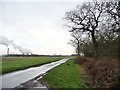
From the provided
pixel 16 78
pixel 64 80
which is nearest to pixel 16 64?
pixel 16 78

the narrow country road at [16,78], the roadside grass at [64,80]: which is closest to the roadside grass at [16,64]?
the narrow country road at [16,78]

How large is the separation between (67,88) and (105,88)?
2.52 meters

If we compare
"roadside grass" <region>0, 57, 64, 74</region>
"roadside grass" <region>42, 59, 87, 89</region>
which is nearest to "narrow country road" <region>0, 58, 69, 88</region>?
"roadside grass" <region>42, 59, 87, 89</region>

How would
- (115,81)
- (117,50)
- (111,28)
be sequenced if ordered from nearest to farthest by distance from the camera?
(115,81)
(117,50)
(111,28)

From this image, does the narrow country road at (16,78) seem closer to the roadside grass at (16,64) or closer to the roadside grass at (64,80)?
the roadside grass at (64,80)

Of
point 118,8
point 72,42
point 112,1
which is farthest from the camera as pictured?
point 72,42

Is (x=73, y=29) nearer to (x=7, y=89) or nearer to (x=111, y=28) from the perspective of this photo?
(x=111, y=28)

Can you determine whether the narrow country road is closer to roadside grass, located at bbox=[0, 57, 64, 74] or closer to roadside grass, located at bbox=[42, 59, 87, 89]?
roadside grass, located at bbox=[42, 59, 87, 89]

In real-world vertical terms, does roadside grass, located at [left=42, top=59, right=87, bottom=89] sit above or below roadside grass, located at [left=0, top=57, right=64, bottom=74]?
above

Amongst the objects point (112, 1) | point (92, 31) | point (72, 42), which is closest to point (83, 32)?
point (92, 31)

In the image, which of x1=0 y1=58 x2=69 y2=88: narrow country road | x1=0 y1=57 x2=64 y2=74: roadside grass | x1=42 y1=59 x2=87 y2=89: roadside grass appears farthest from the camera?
x1=0 y1=57 x2=64 y2=74: roadside grass

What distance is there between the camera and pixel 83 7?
44.0 metres

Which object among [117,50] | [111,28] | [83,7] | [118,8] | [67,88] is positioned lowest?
[67,88]

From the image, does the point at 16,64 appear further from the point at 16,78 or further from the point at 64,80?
the point at 64,80
